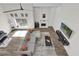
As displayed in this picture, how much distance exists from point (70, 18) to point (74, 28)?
0.29 feet

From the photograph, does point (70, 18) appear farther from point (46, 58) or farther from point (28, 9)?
point (46, 58)

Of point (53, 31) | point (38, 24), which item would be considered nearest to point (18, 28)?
point (38, 24)

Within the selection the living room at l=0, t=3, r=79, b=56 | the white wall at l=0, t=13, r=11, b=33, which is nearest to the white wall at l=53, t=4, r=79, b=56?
the living room at l=0, t=3, r=79, b=56

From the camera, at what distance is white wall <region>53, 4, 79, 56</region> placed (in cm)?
64

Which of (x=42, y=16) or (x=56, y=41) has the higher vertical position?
(x=42, y=16)

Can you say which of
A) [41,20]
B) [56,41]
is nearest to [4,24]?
[41,20]

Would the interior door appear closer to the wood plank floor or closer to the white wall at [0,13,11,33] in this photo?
the wood plank floor

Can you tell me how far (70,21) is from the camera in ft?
2.28

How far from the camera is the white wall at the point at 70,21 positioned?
25.2 inches

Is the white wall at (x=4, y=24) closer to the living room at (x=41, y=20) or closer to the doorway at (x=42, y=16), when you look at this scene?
the living room at (x=41, y=20)

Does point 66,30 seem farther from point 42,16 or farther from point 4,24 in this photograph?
point 4,24

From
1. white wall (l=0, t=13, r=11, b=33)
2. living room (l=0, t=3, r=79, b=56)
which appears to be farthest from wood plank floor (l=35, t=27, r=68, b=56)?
white wall (l=0, t=13, r=11, b=33)

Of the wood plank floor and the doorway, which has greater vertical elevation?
the doorway

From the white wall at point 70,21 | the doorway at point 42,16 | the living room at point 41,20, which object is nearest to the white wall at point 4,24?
the living room at point 41,20
